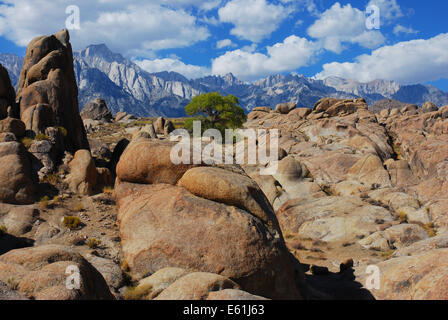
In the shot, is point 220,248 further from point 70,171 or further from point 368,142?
point 368,142

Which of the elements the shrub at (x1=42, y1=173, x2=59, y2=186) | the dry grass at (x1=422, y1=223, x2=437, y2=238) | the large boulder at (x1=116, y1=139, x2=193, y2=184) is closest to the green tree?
the dry grass at (x1=422, y1=223, x2=437, y2=238)

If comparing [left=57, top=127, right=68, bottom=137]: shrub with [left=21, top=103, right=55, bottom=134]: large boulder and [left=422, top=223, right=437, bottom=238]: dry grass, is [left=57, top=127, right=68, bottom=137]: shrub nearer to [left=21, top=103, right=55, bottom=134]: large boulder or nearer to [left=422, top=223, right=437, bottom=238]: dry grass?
[left=21, top=103, right=55, bottom=134]: large boulder

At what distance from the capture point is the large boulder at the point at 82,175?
20578 mm

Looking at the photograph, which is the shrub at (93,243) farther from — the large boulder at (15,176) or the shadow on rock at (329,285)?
the shadow on rock at (329,285)

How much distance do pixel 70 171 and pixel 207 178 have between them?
1149 centimetres

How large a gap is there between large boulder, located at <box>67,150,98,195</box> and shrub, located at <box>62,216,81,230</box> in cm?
346

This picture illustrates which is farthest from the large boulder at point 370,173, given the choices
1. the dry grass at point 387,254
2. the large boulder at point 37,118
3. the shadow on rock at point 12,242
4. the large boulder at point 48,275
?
the large boulder at point 48,275

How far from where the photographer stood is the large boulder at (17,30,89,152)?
2491 centimetres

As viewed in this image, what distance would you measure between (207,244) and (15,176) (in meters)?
12.4

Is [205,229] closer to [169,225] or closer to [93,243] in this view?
[169,225]

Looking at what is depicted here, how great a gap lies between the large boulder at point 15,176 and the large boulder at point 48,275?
8.74m

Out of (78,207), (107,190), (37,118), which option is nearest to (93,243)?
(78,207)

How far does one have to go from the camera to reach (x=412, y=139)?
53344 mm
